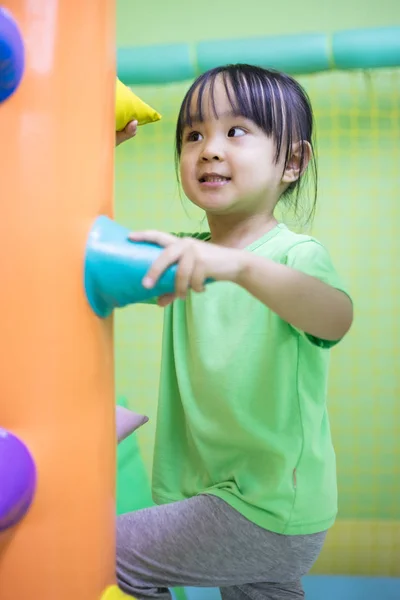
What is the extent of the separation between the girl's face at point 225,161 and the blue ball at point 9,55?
0.36m

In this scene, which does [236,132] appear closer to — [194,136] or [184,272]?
[194,136]

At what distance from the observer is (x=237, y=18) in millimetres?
1846

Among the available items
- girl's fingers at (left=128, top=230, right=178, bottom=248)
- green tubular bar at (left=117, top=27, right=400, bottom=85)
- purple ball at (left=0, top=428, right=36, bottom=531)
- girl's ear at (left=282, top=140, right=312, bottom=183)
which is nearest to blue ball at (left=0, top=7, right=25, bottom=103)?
girl's fingers at (left=128, top=230, right=178, bottom=248)

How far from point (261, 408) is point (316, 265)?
0.19m

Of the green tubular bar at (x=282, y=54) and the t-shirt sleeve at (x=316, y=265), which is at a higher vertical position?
the green tubular bar at (x=282, y=54)

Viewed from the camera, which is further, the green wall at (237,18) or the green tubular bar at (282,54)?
the green wall at (237,18)

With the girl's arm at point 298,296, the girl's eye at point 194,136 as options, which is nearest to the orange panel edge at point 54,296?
the girl's arm at point 298,296

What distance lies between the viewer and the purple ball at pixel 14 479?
480 millimetres

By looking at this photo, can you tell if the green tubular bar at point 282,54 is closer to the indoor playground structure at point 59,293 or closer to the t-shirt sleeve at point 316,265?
the t-shirt sleeve at point 316,265

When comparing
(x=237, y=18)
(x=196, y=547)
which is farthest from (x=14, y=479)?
(x=237, y=18)

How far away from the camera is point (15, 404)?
1.66ft

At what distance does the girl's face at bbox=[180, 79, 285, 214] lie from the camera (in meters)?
0.83

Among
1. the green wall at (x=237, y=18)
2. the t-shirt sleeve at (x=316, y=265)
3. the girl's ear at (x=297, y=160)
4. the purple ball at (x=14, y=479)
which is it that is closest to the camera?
the purple ball at (x=14, y=479)

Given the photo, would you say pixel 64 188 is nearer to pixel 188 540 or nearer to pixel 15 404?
pixel 15 404
